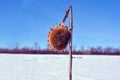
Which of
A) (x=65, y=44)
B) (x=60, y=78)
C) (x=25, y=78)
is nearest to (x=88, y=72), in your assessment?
(x=60, y=78)

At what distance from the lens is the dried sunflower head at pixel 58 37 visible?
1.23 meters

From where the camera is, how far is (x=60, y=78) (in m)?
8.00

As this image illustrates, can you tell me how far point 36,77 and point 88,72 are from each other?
2073 mm

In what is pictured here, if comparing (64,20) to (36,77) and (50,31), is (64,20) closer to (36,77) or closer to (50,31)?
(50,31)

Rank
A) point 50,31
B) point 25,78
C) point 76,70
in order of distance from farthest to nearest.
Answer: point 76,70 < point 25,78 < point 50,31

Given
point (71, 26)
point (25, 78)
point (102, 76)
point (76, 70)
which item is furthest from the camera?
point (76, 70)

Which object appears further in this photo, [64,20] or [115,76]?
[115,76]

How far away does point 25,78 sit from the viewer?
778cm

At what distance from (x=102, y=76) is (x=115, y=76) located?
1.60 feet

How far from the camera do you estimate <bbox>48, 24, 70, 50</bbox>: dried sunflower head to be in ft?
4.03

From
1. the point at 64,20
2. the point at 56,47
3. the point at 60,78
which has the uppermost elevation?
the point at 64,20

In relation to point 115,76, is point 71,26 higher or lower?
higher

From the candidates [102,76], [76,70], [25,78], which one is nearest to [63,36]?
[25,78]

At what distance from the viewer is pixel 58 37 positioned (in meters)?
1.27
